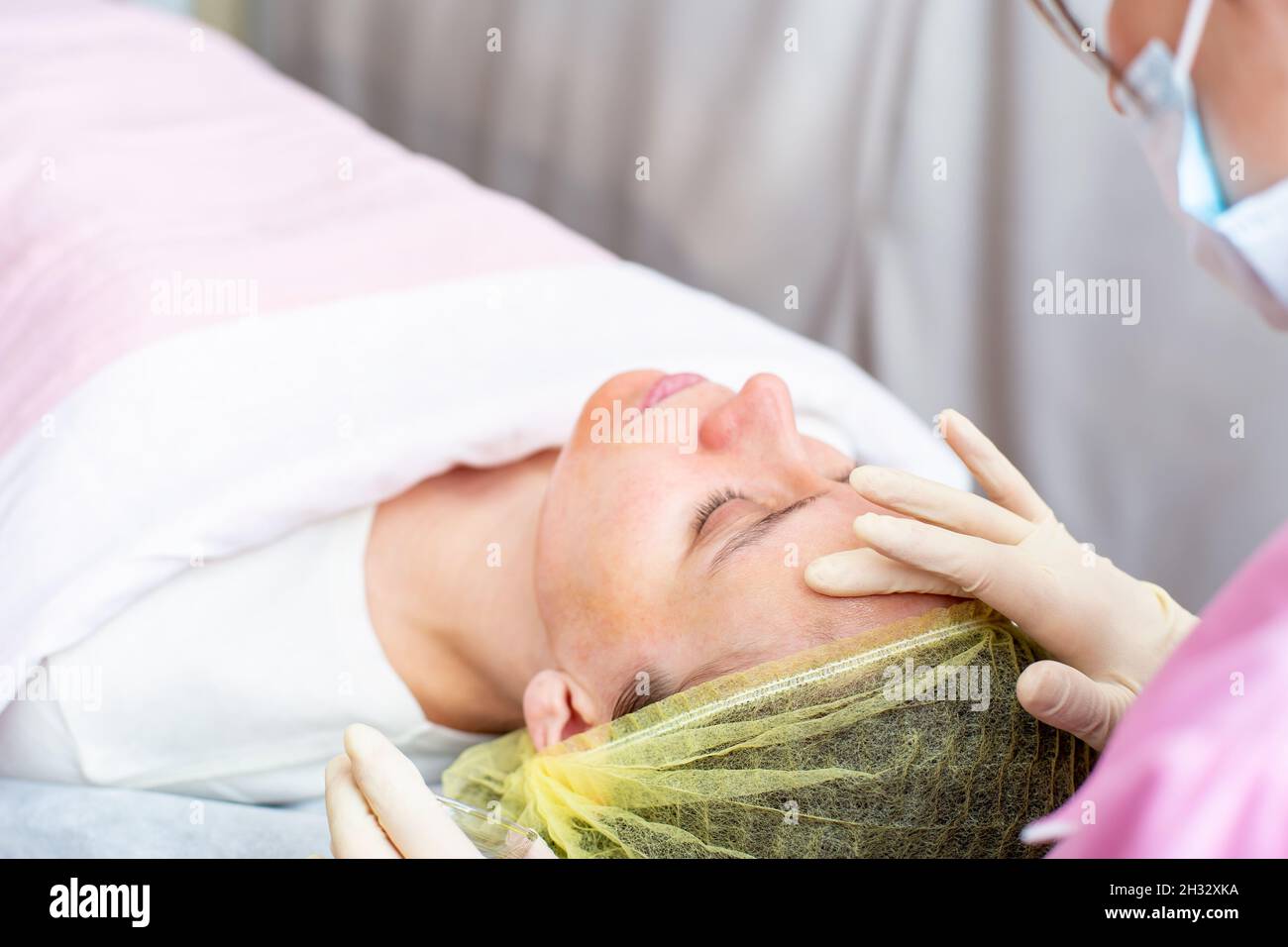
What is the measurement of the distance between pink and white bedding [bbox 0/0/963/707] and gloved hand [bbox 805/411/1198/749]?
0.44 meters

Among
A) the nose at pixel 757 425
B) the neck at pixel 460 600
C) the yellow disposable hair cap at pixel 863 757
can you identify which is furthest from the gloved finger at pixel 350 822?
the nose at pixel 757 425

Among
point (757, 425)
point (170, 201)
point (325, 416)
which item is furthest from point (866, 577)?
point (170, 201)

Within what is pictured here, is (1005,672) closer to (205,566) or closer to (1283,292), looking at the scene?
(1283,292)

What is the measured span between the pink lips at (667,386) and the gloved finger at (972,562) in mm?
308

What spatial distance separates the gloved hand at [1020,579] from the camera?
2.72 ft

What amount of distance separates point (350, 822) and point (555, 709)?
24 cm

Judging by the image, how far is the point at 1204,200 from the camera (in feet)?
2.62

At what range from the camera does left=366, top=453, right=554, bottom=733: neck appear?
114 centimetres

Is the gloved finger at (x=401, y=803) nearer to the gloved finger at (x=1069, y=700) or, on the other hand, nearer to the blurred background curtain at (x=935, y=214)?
the gloved finger at (x=1069, y=700)

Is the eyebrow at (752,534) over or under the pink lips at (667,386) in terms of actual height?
under

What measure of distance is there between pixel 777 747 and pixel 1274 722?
0.45m

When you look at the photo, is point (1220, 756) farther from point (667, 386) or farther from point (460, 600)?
point (460, 600)

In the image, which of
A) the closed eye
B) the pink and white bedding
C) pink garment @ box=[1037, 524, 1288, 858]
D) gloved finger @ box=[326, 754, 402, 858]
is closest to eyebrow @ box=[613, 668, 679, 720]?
the closed eye
